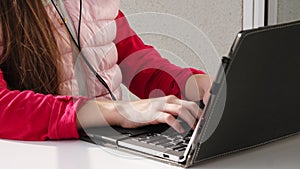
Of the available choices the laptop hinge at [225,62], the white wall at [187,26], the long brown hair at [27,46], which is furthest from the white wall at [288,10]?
the laptop hinge at [225,62]

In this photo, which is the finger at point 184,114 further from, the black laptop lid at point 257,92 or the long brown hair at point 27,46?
A: the long brown hair at point 27,46

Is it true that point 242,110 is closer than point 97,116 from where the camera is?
Yes

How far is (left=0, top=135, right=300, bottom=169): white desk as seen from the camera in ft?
2.64

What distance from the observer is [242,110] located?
0.80 meters

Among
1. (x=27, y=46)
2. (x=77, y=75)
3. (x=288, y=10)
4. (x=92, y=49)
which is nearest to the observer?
(x=27, y=46)

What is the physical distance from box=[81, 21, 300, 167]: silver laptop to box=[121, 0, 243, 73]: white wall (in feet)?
4.28

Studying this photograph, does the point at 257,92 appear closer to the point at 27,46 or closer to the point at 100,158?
the point at 100,158

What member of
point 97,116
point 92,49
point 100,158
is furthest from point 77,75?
point 100,158

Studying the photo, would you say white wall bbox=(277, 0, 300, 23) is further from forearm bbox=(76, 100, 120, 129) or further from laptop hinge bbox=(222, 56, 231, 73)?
laptop hinge bbox=(222, 56, 231, 73)

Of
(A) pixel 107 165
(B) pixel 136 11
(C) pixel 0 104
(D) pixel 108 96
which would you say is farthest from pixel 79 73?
(B) pixel 136 11

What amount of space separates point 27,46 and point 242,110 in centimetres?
47

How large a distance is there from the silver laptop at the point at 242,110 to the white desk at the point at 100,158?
0.6 inches

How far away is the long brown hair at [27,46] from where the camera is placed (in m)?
1.07

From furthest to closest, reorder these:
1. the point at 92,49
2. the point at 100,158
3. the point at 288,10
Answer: the point at 288,10 → the point at 92,49 → the point at 100,158
